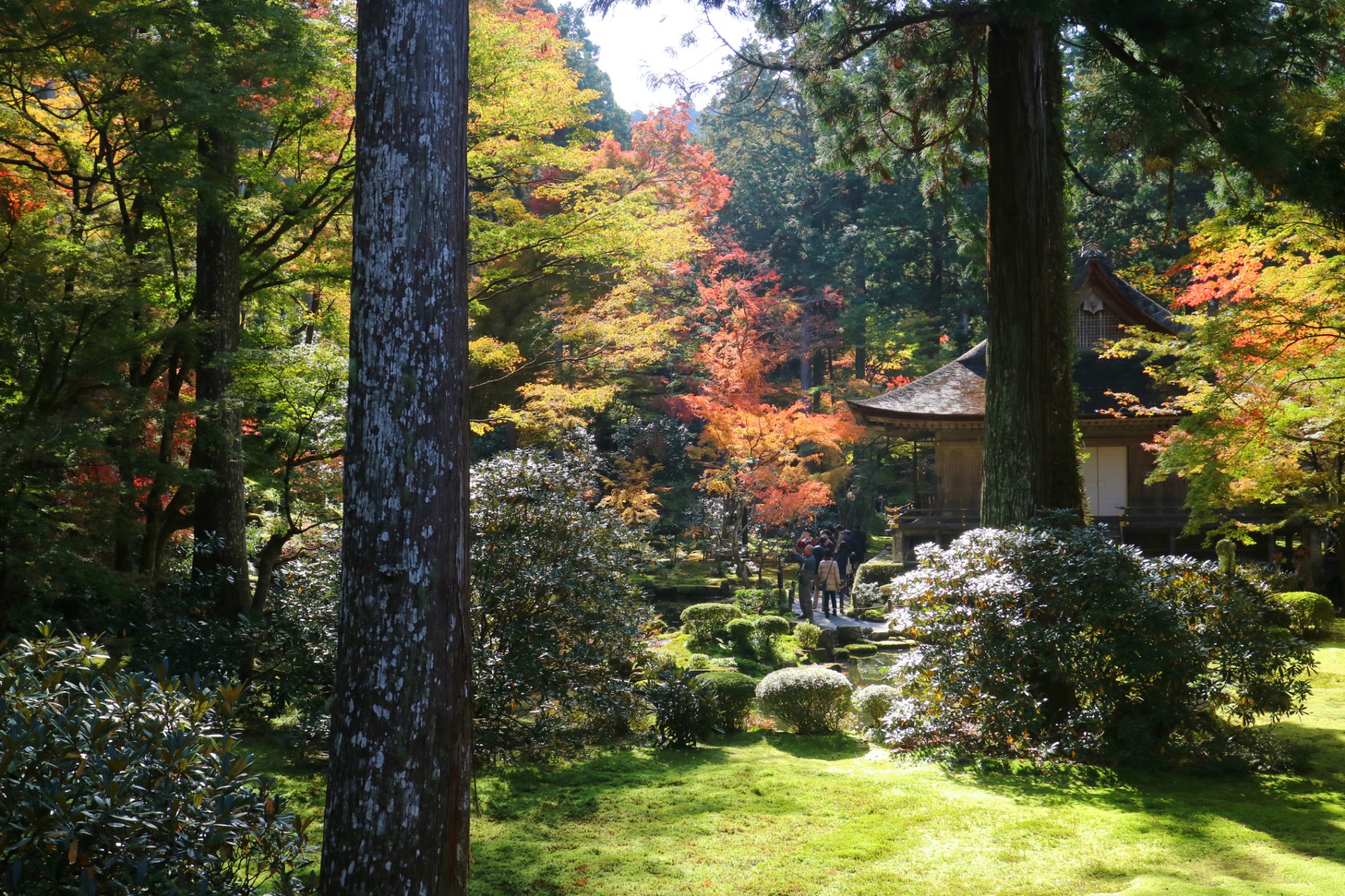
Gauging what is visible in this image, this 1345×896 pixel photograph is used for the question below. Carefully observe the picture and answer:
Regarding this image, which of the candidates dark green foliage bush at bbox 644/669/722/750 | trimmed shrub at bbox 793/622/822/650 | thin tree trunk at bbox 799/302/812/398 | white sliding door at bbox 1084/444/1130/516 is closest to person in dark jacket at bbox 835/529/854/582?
trimmed shrub at bbox 793/622/822/650

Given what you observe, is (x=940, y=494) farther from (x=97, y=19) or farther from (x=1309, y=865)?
(x=97, y=19)

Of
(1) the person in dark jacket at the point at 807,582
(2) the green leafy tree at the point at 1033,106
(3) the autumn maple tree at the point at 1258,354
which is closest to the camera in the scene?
(2) the green leafy tree at the point at 1033,106

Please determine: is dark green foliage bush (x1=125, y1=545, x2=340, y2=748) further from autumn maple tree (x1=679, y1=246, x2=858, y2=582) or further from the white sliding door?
the white sliding door

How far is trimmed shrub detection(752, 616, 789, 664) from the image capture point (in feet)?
45.5

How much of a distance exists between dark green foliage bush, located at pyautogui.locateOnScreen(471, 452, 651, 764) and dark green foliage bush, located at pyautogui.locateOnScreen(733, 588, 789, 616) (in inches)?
364

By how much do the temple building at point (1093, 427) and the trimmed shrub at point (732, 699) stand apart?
10911mm

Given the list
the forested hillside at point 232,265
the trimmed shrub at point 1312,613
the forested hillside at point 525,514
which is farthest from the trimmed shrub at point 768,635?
the trimmed shrub at point 1312,613

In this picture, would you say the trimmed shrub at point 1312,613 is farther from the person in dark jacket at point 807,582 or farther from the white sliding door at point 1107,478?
the person in dark jacket at point 807,582

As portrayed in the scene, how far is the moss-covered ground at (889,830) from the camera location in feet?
14.9

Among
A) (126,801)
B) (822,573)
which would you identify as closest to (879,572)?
(822,573)

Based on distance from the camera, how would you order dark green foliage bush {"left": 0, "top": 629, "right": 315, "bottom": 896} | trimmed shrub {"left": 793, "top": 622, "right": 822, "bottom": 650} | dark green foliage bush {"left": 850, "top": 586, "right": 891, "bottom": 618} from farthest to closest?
dark green foliage bush {"left": 850, "top": 586, "right": 891, "bottom": 618} → trimmed shrub {"left": 793, "top": 622, "right": 822, "bottom": 650} → dark green foliage bush {"left": 0, "top": 629, "right": 315, "bottom": 896}

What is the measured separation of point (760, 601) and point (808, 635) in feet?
9.16

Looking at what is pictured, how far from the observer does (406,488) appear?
10.9 ft

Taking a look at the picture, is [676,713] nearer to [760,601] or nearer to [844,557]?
[760,601]
